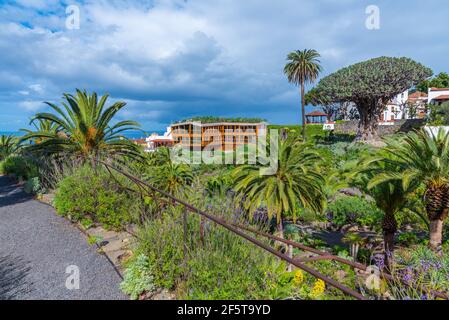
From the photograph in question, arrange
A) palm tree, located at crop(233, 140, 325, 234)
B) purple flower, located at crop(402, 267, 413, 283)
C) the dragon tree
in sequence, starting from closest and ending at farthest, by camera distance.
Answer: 1. purple flower, located at crop(402, 267, 413, 283)
2. palm tree, located at crop(233, 140, 325, 234)
3. the dragon tree

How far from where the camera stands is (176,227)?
312 centimetres

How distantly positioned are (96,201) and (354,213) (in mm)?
8123

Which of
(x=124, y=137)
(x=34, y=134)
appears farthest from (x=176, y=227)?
(x=34, y=134)

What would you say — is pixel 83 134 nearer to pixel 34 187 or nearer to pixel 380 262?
pixel 34 187

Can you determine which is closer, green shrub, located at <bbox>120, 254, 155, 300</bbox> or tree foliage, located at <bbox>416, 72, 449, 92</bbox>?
green shrub, located at <bbox>120, 254, 155, 300</bbox>

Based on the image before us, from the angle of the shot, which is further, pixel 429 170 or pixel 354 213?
pixel 354 213

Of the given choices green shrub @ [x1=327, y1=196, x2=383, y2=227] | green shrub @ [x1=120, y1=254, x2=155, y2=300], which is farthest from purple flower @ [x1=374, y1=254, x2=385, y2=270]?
green shrub @ [x1=327, y1=196, x2=383, y2=227]

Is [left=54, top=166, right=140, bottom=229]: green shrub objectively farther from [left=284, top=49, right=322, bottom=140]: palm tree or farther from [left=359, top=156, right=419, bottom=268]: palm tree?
[left=284, top=49, right=322, bottom=140]: palm tree

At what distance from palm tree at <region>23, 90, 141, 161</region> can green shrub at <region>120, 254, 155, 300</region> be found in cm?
534

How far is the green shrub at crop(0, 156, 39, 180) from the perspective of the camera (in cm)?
839

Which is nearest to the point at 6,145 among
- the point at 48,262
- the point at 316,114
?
the point at 48,262

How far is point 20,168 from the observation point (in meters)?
9.45

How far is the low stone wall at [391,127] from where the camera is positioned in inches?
1182

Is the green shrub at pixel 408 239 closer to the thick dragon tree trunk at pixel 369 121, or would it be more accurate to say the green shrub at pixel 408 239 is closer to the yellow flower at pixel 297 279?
the yellow flower at pixel 297 279
